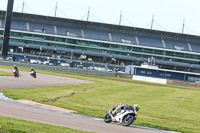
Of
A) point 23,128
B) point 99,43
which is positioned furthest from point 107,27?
point 23,128

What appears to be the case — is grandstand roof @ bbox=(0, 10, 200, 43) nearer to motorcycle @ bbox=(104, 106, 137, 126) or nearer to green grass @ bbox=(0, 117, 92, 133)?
motorcycle @ bbox=(104, 106, 137, 126)

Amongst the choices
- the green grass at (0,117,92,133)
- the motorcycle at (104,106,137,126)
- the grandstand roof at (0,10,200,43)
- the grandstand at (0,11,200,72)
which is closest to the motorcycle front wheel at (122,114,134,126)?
the motorcycle at (104,106,137,126)

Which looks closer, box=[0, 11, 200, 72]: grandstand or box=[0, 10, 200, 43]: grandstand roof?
box=[0, 11, 200, 72]: grandstand

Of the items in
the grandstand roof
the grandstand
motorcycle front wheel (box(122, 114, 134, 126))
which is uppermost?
the grandstand roof

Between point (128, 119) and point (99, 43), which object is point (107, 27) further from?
point (128, 119)

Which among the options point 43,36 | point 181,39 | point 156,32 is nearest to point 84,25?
point 43,36

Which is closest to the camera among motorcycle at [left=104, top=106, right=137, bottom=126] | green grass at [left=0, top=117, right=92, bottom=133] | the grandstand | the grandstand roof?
green grass at [left=0, top=117, right=92, bottom=133]

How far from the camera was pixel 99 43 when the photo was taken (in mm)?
120438

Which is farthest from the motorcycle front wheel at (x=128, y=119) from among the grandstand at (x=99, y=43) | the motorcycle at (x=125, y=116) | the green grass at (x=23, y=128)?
the grandstand at (x=99, y=43)

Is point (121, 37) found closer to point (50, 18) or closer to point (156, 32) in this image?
point (156, 32)

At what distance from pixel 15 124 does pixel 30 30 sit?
357ft

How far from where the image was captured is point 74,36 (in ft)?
395

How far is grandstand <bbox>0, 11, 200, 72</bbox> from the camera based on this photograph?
11825 centimetres

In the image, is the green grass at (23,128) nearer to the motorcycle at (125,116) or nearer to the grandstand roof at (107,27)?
the motorcycle at (125,116)
